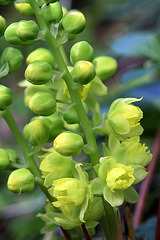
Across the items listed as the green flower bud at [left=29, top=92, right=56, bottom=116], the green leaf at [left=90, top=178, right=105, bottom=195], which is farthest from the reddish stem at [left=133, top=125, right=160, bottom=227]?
the green flower bud at [left=29, top=92, right=56, bottom=116]

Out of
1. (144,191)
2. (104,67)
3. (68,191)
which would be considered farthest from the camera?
(144,191)

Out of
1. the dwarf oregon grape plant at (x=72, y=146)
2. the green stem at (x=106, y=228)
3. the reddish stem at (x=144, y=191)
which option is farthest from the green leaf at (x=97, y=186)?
the reddish stem at (x=144, y=191)

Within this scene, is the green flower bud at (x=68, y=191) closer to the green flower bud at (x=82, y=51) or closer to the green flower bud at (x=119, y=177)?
the green flower bud at (x=119, y=177)

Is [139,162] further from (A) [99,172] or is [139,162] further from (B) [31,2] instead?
(B) [31,2]

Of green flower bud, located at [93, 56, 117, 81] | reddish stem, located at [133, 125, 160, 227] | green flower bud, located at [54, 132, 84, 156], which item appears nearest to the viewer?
green flower bud, located at [54, 132, 84, 156]

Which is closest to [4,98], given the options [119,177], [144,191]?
[119,177]

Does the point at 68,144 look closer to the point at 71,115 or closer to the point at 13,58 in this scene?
the point at 71,115

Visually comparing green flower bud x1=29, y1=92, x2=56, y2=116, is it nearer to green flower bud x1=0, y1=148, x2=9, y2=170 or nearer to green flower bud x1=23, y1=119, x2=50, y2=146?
green flower bud x1=23, y1=119, x2=50, y2=146
